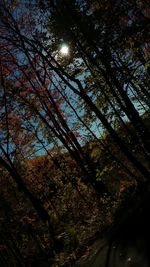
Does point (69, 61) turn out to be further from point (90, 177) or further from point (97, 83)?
point (90, 177)

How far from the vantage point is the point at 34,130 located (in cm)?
2453

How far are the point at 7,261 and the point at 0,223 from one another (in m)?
7.75

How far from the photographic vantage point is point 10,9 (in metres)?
17.9

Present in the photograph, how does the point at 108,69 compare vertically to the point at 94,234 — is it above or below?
above

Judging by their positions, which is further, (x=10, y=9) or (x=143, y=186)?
(x=10, y=9)

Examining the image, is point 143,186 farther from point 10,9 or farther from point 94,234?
point 10,9

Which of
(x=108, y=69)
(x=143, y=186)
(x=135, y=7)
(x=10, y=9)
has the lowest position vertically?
(x=143, y=186)

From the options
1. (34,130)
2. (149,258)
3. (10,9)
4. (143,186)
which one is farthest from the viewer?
(34,130)

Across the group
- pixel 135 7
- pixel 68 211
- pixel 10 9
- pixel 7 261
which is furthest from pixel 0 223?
pixel 135 7

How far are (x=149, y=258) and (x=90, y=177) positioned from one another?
42.7ft

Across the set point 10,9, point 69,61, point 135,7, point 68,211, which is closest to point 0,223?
point 68,211

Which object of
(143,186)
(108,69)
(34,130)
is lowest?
(143,186)

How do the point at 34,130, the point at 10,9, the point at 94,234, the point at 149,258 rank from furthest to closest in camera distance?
the point at 34,130 → the point at 10,9 → the point at 94,234 → the point at 149,258

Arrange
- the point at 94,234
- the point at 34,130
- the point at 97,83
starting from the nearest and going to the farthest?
the point at 94,234 < the point at 97,83 < the point at 34,130
